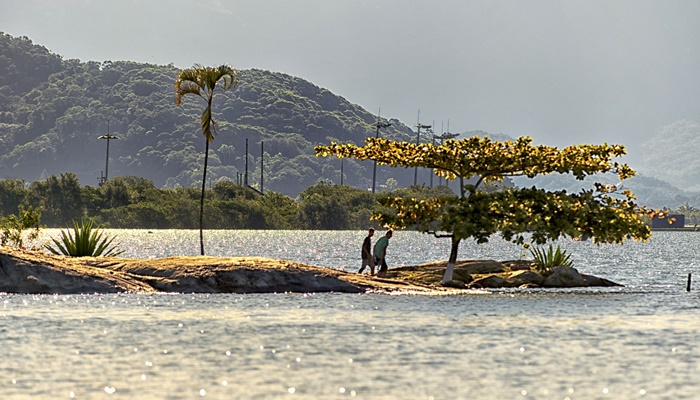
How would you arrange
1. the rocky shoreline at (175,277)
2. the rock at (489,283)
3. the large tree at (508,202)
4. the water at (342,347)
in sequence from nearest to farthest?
the water at (342,347) < the rocky shoreline at (175,277) < the large tree at (508,202) < the rock at (489,283)

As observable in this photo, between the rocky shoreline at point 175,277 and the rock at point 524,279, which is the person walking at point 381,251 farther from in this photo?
the rock at point 524,279

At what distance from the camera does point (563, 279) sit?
4416 cm

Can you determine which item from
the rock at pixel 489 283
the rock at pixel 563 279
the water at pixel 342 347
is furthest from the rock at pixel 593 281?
the water at pixel 342 347

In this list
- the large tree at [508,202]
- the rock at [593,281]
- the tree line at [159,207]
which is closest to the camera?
the large tree at [508,202]

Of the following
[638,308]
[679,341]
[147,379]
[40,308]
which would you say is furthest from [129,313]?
[638,308]

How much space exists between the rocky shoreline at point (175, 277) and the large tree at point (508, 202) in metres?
2.46

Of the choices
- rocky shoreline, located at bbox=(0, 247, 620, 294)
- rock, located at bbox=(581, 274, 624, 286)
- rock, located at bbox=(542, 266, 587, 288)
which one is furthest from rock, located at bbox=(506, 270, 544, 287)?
rocky shoreline, located at bbox=(0, 247, 620, 294)

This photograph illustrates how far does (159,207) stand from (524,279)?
465ft

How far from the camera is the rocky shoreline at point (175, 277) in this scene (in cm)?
3416

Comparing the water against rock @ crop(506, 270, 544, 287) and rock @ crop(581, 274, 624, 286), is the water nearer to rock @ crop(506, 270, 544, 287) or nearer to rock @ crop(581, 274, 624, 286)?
rock @ crop(506, 270, 544, 287)

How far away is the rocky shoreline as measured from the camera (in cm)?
3416

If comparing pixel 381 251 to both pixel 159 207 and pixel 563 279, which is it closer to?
pixel 563 279

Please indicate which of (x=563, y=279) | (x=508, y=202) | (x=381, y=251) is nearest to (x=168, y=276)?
(x=381, y=251)

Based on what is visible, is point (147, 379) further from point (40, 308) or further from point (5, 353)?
point (40, 308)
